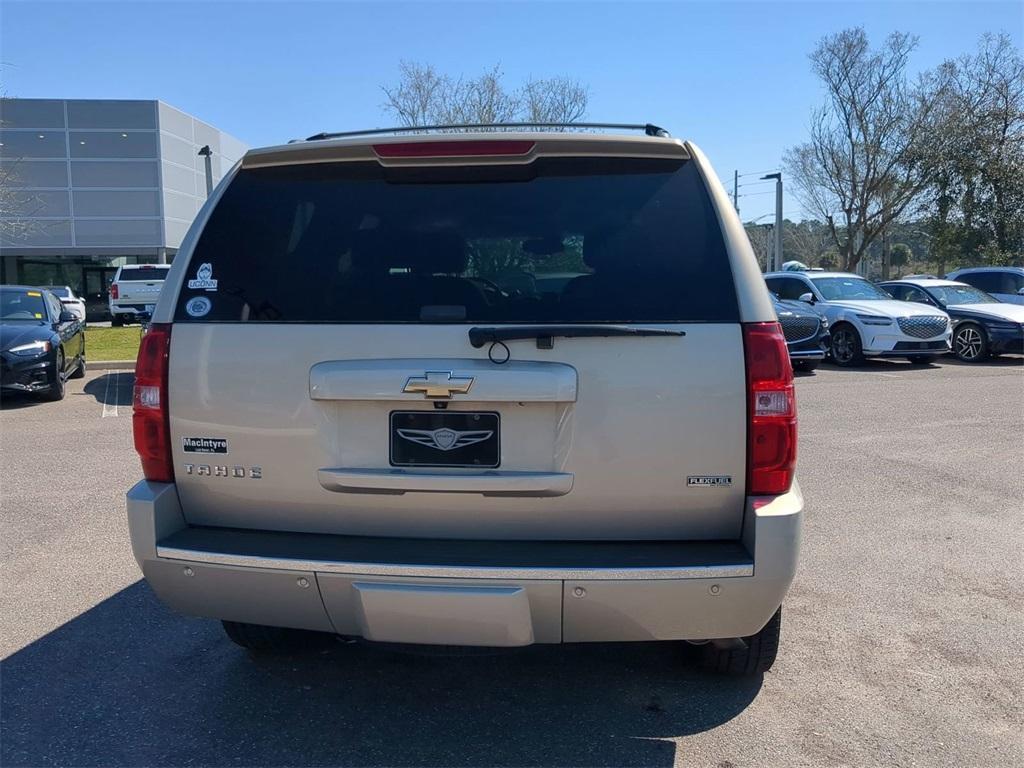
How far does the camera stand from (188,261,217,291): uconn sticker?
3.14 meters

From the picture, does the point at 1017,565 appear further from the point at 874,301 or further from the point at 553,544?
the point at 874,301

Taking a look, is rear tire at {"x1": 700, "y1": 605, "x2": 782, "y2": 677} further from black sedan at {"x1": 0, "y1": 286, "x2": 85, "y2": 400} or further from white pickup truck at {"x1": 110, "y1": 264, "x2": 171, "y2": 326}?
white pickup truck at {"x1": 110, "y1": 264, "x2": 171, "y2": 326}

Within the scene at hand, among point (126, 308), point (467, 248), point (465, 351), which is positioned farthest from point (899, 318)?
point (126, 308)

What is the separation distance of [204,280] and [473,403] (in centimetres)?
111

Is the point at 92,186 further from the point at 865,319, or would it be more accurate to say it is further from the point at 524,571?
the point at 524,571

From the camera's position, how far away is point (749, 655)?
3.54 m

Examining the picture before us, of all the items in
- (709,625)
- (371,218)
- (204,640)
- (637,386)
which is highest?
(371,218)

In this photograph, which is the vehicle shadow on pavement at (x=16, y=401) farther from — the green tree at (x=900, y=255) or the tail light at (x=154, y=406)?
the green tree at (x=900, y=255)

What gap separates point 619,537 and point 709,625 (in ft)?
1.34

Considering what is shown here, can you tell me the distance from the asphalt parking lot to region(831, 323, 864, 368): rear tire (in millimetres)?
10883

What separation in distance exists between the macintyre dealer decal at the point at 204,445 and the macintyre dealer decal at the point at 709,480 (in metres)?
1.61

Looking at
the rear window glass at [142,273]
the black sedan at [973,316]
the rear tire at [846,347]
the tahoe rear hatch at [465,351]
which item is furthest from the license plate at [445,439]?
the rear window glass at [142,273]

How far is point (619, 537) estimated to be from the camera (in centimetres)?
296

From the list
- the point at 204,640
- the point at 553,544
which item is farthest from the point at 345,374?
the point at 204,640
